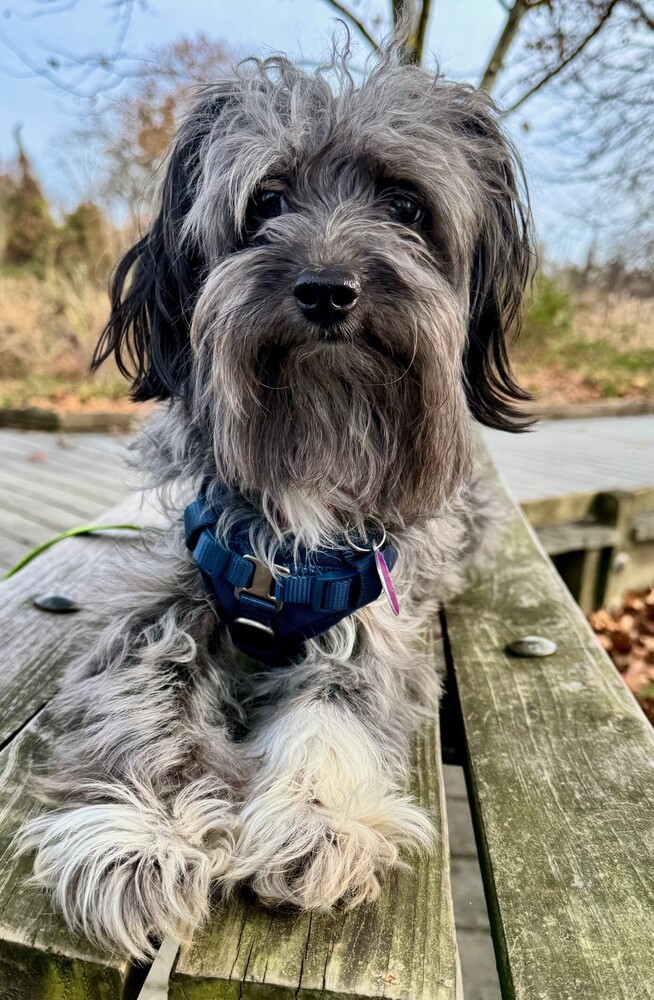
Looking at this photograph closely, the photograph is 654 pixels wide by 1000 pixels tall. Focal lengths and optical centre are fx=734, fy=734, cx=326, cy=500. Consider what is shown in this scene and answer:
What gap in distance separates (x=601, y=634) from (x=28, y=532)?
401cm

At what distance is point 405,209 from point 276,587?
1039 millimetres

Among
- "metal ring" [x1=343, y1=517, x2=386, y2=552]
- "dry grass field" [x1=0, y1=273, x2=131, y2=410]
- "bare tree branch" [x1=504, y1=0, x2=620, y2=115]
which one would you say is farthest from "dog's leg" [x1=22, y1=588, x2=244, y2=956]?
"dry grass field" [x1=0, y1=273, x2=131, y2=410]

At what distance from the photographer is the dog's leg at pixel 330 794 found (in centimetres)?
132

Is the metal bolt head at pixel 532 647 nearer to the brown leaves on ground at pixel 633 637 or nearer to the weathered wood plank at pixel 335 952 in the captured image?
the weathered wood plank at pixel 335 952

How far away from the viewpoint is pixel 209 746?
167 centimetres

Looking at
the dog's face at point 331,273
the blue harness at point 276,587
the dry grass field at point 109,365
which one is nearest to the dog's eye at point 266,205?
the dog's face at point 331,273

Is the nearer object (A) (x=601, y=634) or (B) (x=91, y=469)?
(A) (x=601, y=634)

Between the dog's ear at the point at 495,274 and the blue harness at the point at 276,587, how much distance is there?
660 mm

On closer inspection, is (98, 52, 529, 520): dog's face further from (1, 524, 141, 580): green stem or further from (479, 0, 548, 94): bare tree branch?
(479, 0, 548, 94): bare tree branch

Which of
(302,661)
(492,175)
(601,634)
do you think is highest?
(492,175)

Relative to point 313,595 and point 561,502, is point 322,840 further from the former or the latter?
point 561,502

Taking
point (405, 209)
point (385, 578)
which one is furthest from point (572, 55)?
point (385, 578)

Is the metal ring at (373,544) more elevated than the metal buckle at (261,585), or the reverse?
the metal ring at (373,544)

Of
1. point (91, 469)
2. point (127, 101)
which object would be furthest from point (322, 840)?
point (127, 101)
